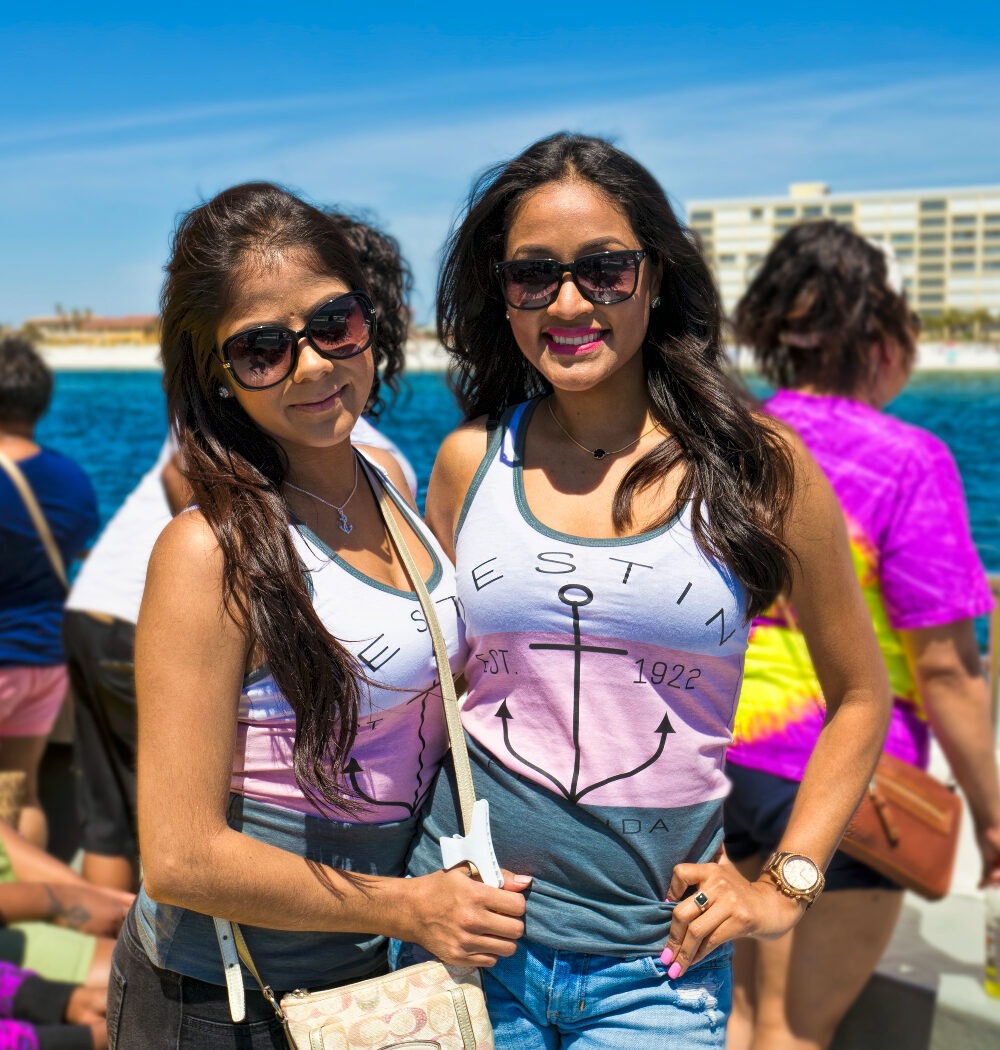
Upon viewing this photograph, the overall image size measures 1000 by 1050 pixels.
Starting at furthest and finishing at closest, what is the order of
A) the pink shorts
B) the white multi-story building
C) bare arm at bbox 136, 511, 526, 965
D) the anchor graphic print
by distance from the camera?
the white multi-story building < the pink shorts < the anchor graphic print < bare arm at bbox 136, 511, 526, 965

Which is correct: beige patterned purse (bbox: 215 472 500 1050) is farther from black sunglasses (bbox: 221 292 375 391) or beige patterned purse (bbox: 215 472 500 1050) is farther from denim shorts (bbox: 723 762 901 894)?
denim shorts (bbox: 723 762 901 894)

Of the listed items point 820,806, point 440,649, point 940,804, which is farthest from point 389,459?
point 940,804

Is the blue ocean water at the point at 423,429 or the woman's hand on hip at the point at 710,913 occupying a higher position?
the woman's hand on hip at the point at 710,913

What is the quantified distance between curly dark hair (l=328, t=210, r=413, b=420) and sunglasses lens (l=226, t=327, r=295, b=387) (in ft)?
3.51

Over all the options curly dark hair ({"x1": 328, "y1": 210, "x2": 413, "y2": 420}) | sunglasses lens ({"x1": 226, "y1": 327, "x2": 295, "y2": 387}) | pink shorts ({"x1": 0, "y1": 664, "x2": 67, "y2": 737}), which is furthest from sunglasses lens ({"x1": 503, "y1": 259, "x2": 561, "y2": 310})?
pink shorts ({"x1": 0, "y1": 664, "x2": 67, "y2": 737})

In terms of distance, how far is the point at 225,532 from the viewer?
159 cm

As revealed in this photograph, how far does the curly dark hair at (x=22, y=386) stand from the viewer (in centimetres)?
447

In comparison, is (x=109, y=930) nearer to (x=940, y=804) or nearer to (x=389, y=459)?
(x=389, y=459)

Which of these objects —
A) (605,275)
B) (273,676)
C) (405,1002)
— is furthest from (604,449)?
(405,1002)

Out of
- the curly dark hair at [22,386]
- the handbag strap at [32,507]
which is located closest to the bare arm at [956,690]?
the handbag strap at [32,507]

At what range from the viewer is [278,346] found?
1.70 meters

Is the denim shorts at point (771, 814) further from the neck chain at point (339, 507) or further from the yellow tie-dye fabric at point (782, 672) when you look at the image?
the neck chain at point (339, 507)

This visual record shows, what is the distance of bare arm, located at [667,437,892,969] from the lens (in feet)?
6.05

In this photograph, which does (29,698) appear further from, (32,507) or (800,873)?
(800,873)
